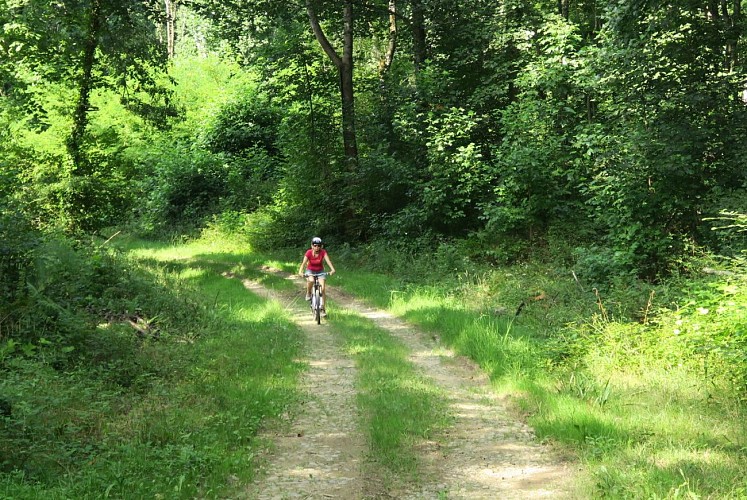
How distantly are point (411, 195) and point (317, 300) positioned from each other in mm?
9606

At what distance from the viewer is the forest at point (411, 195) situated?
7.21 m

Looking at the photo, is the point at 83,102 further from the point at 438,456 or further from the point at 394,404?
the point at 438,456

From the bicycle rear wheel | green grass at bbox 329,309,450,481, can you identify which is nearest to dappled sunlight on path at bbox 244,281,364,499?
green grass at bbox 329,309,450,481

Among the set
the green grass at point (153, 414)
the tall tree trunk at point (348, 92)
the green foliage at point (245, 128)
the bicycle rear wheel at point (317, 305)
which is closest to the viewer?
the green grass at point (153, 414)

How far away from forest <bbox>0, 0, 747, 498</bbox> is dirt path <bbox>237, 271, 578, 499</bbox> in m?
0.49

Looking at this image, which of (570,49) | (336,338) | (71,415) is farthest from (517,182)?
(71,415)

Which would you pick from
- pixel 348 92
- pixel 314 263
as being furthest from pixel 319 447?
pixel 348 92

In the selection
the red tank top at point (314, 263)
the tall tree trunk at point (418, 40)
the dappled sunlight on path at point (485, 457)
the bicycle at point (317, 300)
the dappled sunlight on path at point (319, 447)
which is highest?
the tall tree trunk at point (418, 40)

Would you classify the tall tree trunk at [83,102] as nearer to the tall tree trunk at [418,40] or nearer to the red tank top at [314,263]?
the red tank top at [314,263]

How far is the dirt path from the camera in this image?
17.6 ft

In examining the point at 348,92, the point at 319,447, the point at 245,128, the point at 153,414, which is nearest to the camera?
the point at 319,447

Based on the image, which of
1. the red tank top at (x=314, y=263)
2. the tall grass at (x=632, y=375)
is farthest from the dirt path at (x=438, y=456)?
the red tank top at (x=314, y=263)

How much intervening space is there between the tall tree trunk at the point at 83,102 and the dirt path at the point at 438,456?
1285cm

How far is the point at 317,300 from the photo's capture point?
1328 cm
